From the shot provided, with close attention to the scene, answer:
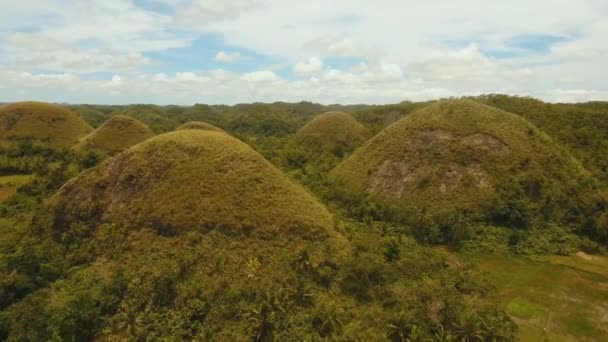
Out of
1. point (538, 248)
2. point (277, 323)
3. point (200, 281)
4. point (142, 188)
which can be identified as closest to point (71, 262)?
point (142, 188)

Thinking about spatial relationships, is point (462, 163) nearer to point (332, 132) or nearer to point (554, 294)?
point (554, 294)

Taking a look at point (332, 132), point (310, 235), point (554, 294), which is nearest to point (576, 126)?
point (554, 294)

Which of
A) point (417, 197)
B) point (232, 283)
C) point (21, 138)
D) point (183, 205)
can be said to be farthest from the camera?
point (21, 138)

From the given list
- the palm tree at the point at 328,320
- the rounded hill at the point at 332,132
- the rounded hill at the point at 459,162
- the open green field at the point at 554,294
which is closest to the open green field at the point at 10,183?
the rounded hill at the point at 459,162

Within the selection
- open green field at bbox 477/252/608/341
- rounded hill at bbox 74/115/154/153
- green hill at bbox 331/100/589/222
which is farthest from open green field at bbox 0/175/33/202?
open green field at bbox 477/252/608/341

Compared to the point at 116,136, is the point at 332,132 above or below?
above

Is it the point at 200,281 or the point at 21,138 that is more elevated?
the point at 21,138

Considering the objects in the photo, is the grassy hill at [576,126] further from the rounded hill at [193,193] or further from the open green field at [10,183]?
the open green field at [10,183]

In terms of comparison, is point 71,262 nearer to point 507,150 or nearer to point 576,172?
point 507,150

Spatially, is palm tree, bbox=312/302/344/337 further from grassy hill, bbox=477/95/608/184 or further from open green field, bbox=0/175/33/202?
open green field, bbox=0/175/33/202
